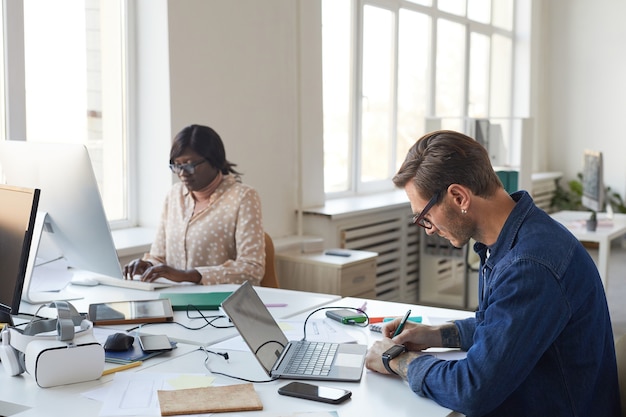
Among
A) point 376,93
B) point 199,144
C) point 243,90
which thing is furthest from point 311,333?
point 376,93

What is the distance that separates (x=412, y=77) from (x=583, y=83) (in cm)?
262

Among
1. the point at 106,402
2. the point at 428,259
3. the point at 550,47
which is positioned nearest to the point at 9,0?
the point at 106,402

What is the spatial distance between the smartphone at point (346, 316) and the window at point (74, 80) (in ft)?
6.17

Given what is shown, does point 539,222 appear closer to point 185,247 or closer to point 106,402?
point 106,402

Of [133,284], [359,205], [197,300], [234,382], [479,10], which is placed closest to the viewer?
[234,382]

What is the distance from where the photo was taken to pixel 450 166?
1.72m

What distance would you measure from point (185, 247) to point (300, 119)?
182cm

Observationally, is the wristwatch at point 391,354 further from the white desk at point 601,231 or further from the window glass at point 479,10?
the window glass at point 479,10

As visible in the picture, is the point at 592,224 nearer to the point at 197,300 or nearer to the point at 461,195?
the point at 197,300

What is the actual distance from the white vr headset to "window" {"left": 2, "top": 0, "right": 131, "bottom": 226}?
1.81 metres

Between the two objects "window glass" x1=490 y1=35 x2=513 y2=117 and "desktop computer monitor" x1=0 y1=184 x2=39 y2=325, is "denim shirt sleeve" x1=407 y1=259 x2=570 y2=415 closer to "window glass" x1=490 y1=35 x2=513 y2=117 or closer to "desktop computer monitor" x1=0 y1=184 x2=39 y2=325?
"desktop computer monitor" x1=0 y1=184 x2=39 y2=325

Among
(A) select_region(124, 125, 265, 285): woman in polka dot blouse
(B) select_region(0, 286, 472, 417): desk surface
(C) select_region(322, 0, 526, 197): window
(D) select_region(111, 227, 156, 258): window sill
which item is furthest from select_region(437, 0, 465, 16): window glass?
(B) select_region(0, 286, 472, 417): desk surface

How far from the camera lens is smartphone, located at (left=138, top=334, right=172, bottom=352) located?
6.76ft

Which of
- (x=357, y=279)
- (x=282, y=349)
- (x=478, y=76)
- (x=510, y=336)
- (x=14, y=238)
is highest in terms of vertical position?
(x=478, y=76)
